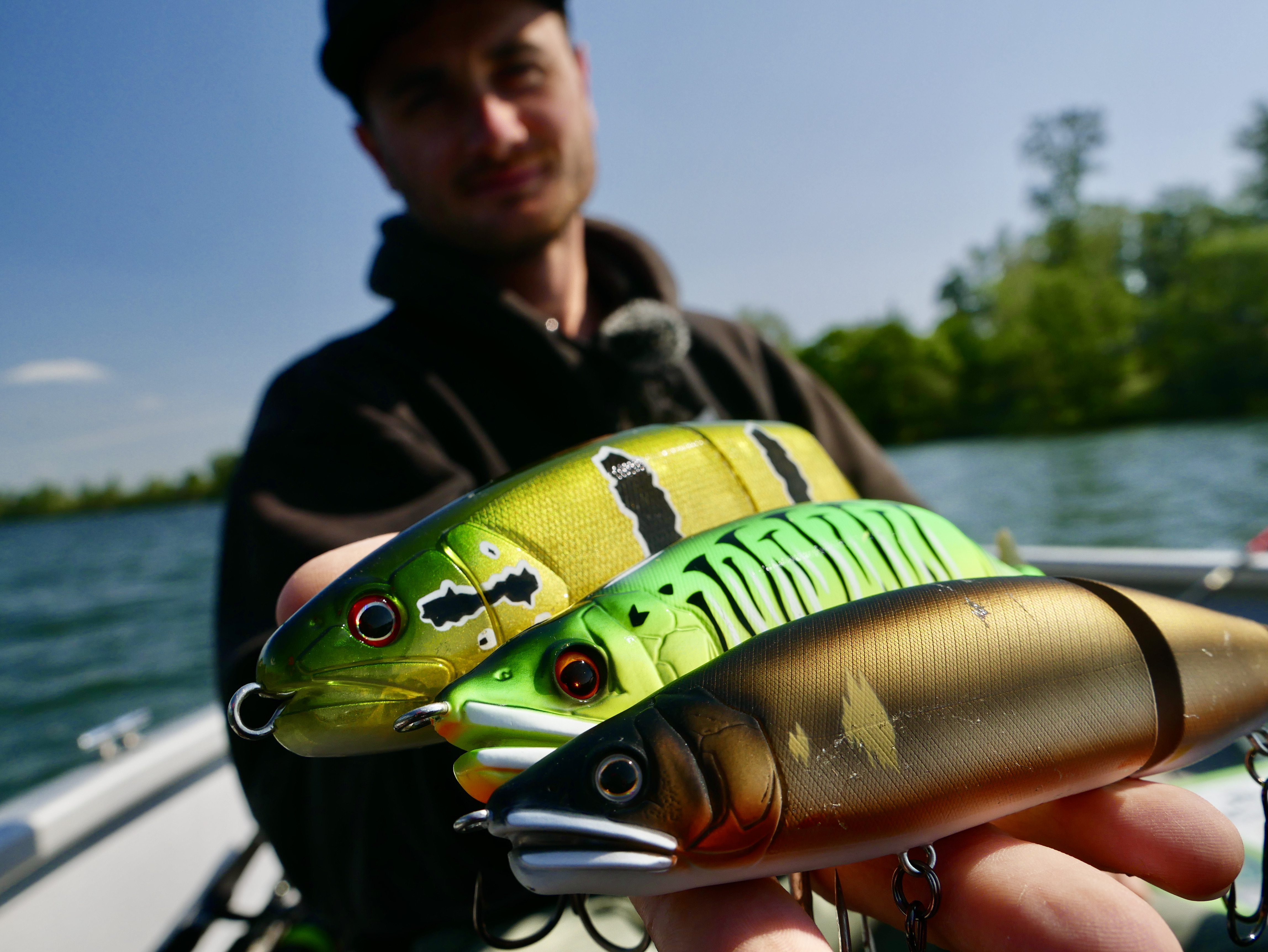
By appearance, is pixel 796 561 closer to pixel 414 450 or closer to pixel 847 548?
pixel 847 548

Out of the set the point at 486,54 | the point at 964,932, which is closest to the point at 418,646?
the point at 964,932

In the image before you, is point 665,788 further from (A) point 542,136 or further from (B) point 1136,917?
(A) point 542,136

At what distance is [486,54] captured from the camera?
1.71m

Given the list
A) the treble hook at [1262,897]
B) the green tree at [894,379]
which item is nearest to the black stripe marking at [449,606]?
the treble hook at [1262,897]

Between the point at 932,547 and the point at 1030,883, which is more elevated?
the point at 932,547

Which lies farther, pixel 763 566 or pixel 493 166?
pixel 493 166

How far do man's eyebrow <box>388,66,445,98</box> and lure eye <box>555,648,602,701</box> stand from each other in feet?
5.09

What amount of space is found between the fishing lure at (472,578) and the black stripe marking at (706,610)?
0.10 m

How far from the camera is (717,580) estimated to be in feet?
2.05

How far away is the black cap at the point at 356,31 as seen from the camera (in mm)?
1616

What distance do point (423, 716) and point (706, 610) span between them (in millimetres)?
220

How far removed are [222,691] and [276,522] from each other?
296 millimetres

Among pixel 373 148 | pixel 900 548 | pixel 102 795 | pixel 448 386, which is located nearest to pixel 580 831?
pixel 900 548

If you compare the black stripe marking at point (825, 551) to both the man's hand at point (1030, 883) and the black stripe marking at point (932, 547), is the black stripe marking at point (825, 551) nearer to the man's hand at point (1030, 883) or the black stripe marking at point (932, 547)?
the black stripe marking at point (932, 547)
